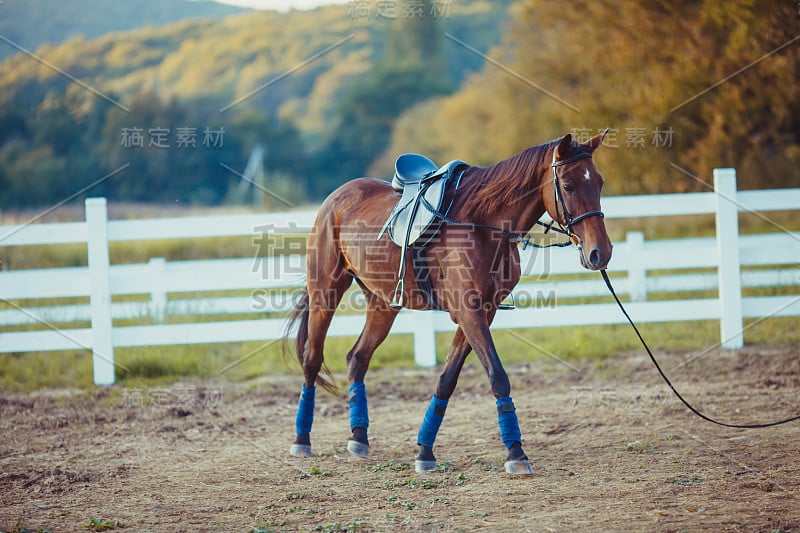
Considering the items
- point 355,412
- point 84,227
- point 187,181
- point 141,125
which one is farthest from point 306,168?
point 355,412

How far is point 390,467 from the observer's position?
5000 millimetres

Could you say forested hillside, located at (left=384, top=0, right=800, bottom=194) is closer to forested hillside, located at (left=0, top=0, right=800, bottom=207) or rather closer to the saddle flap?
forested hillside, located at (left=0, top=0, right=800, bottom=207)

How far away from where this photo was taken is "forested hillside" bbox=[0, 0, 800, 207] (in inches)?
691

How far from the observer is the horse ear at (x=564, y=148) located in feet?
14.1

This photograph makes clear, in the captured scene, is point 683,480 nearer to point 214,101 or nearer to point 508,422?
point 508,422

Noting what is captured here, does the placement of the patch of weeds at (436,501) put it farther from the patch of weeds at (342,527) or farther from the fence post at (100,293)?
the fence post at (100,293)

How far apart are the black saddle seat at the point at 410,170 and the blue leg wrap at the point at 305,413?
5.53 feet

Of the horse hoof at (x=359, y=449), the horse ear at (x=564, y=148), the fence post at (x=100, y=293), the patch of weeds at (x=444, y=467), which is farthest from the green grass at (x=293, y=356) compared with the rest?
the horse ear at (x=564, y=148)

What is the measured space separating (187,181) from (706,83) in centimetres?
2646

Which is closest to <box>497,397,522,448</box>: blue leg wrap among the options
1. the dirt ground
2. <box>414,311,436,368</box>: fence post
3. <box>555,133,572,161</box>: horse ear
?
the dirt ground

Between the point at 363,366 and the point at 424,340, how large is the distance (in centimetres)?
241

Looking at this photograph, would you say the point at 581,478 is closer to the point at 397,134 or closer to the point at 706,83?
the point at 706,83

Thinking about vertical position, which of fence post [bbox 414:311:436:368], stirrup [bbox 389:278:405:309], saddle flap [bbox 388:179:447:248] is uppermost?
saddle flap [bbox 388:179:447:248]

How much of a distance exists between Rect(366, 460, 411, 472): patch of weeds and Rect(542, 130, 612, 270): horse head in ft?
5.99
